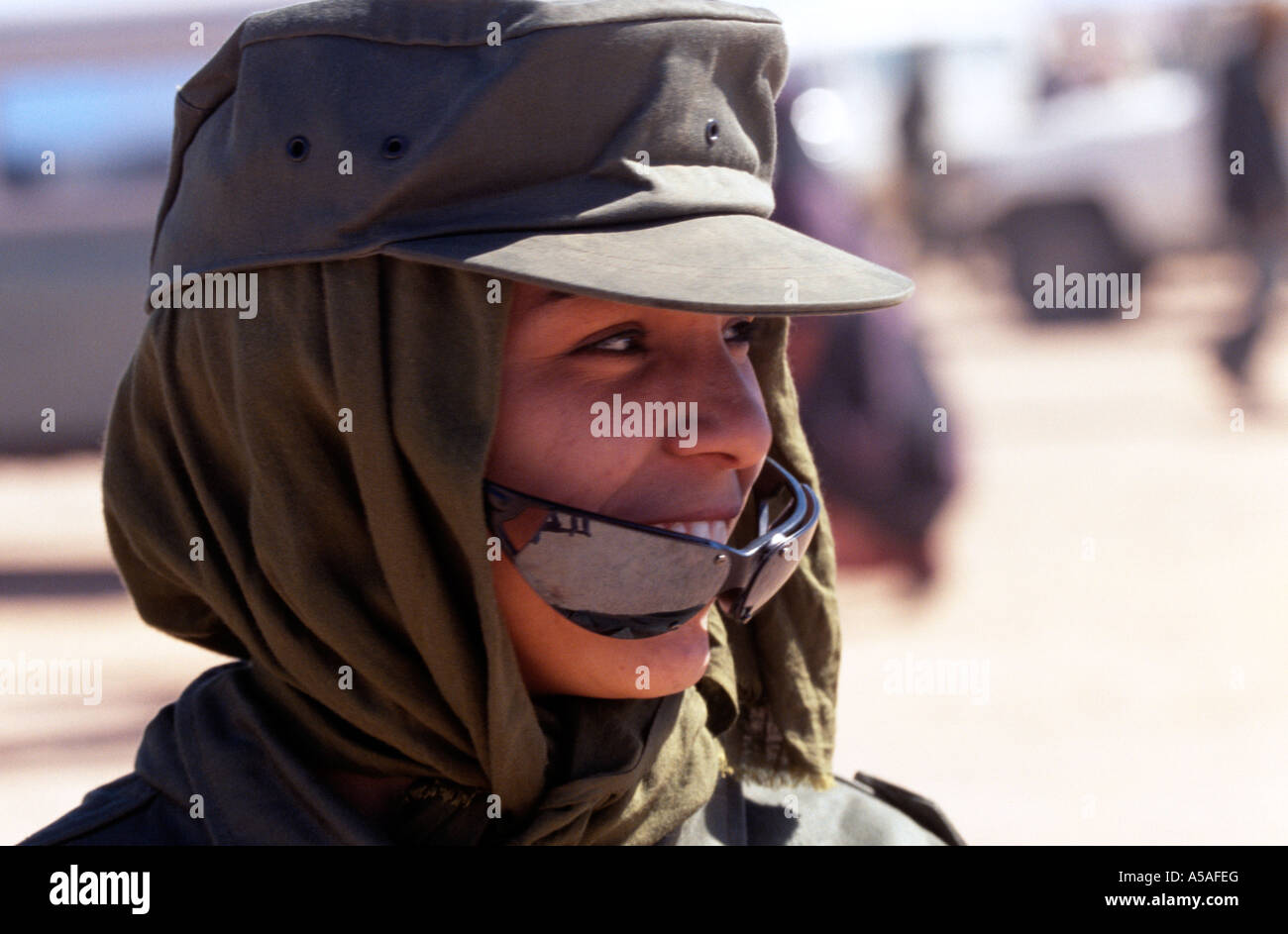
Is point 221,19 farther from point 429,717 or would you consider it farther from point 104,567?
point 429,717

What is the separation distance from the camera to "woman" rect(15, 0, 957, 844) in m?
1.71

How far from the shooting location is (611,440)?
1781 millimetres

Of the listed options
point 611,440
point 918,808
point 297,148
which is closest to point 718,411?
point 611,440

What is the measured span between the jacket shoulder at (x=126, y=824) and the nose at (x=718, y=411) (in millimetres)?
708

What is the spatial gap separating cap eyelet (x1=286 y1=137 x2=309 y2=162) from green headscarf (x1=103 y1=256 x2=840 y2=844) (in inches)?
4.7

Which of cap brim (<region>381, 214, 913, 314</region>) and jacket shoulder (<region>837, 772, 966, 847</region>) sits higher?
cap brim (<region>381, 214, 913, 314</region>)

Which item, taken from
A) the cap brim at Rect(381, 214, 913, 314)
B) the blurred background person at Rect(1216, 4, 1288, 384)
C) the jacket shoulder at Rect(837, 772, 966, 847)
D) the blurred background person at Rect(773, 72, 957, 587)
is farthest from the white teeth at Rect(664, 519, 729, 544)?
the blurred background person at Rect(1216, 4, 1288, 384)

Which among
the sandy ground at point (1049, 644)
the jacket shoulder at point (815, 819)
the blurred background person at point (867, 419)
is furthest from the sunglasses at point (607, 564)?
the blurred background person at point (867, 419)

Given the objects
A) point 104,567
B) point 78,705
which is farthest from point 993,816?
point 104,567

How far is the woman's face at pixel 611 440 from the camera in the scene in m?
1.78

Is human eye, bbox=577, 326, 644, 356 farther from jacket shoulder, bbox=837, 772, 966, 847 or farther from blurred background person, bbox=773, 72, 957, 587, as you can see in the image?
blurred background person, bbox=773, 72, 957, 587

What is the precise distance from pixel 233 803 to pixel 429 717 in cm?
24

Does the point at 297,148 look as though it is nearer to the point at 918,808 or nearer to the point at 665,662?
the point at 665,662

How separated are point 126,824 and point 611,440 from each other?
28.4 inches
